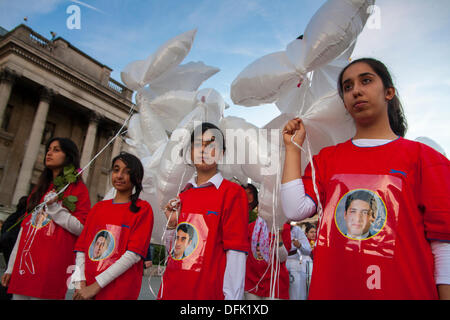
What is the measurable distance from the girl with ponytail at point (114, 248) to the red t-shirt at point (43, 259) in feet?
0.89

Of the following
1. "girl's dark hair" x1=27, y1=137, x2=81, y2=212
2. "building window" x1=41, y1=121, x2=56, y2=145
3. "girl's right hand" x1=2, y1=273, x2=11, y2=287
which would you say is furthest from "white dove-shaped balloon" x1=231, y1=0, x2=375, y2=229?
"building window" x1=41, y1=121, x2=56, y2=145

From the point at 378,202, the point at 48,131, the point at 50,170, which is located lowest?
the point at 378,202

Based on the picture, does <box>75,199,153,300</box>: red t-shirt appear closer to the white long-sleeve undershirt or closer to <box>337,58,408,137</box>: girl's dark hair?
the white long-sleeve undershirt

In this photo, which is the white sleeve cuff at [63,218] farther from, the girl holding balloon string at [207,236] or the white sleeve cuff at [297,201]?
the white sleeve cuff at [297,201]

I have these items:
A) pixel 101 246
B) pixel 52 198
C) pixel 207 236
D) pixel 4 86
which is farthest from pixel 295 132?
pixel 4 86

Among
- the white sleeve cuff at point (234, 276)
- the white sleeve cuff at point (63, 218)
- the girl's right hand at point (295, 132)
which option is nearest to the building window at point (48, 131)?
the white sleeve cuff at point (63, 218)

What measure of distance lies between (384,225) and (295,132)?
57cm

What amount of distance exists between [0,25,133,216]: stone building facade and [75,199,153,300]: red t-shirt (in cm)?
1345

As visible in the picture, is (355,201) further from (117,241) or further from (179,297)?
(117,241)

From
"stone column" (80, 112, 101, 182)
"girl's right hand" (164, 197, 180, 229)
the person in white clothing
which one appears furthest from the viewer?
"stone column" (80, 112, 101, 182)

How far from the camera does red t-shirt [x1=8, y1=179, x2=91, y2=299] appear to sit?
6.92 feet

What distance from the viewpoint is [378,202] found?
1043 millimetres

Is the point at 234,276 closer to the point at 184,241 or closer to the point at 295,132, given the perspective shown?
the point at 184,241
